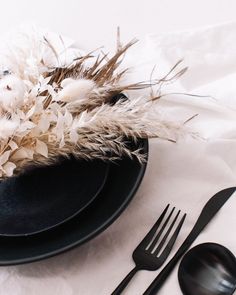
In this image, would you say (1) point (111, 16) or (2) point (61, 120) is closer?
(2) point (61, 120)

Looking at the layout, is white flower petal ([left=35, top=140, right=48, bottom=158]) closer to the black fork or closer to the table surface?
the black fork

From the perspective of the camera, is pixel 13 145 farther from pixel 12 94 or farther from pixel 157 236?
pixel 157 236

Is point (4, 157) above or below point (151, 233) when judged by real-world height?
above

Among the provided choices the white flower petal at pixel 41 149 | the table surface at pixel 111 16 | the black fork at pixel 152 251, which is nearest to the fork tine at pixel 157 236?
the black fork at pixel 152 251

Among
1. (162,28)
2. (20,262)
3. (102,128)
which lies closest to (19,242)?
(20,262)

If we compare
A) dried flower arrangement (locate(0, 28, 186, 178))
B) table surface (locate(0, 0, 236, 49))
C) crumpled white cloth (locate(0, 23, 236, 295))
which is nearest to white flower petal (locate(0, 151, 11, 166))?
dried flower arrangement (locate(0, 28, 186, 178))

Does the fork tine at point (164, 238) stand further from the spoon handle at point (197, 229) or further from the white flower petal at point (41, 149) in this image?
the white flower petal at point (41, 149)

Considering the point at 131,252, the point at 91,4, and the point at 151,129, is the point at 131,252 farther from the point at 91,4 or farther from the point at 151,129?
the point at 91,4

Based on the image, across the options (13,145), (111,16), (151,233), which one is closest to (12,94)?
(13,145)
